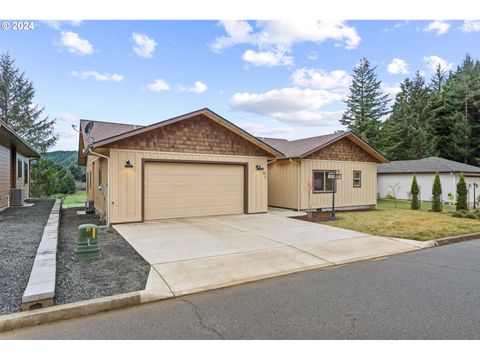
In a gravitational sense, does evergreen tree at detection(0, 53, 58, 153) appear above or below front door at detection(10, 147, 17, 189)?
above

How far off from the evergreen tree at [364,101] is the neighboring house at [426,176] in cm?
1199

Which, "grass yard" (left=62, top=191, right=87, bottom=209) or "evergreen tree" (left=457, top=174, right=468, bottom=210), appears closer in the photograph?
"evergreen tree" (left=457, top=174, right=468, bottom=210)

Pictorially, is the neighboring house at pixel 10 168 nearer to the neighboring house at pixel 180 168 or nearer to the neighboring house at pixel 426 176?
the neighboring house at pixel 180 168

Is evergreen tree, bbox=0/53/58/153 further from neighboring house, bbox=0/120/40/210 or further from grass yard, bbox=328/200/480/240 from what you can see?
grass yard, bbox=328/200/480/240

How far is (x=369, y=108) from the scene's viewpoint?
34.4 metres

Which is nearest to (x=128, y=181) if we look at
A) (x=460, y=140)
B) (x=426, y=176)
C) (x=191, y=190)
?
(x=191, y=190)

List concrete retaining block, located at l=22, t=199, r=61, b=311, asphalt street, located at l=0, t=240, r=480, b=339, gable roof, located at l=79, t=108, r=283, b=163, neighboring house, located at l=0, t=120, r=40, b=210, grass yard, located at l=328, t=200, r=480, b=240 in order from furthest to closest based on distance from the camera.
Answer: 1. neighboring house, located at l=0, t=120, r=40, b=210
2. gable roof, located at l=79, t=108, r=283, b=163
3. grass yard, located at l=328, t=200, r=480, b=240
4. concrete retaining block, located at l=22, t=199, r=61, b=311
5. asphalt street, located at l=0, t=240, r=480, b=339

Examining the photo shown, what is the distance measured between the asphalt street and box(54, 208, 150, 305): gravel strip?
0.47m

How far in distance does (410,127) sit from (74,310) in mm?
35660

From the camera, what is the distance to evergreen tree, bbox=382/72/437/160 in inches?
1222

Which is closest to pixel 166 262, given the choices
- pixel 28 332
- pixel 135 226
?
pixel 28 332

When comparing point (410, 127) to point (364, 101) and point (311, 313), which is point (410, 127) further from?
point (311, 313)

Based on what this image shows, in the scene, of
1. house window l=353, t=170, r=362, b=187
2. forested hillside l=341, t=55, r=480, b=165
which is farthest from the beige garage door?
forested hillside l=341, t=55, r=480, b=165

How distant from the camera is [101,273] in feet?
14.5
